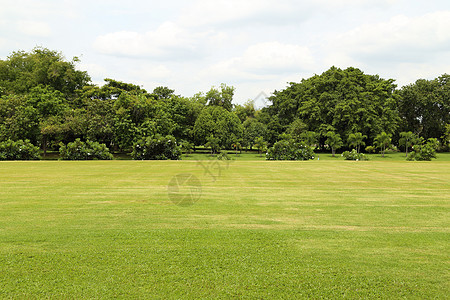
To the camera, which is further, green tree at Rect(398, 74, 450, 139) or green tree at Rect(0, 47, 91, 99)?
green tree at Rect(398, 74, 450, 139)

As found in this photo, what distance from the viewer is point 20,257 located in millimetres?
4910

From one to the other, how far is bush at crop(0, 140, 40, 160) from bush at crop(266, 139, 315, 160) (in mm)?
22253

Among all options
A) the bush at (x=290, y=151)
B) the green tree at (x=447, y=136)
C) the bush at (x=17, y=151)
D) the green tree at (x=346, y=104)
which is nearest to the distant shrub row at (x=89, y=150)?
the bush at (x=17, y=151)

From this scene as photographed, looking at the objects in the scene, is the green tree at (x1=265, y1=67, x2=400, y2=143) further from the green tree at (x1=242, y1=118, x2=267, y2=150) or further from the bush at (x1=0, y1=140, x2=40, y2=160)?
the bush at (x1=0, y1=140, x2=40, y2=160)

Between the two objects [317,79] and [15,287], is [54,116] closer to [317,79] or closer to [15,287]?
[15,287]

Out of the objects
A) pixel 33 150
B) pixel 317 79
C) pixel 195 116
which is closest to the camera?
pixel 33 150

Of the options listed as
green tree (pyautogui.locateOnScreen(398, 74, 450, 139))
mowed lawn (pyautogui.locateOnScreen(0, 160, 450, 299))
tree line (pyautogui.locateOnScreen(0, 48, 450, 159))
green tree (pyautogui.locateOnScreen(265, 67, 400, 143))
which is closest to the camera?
mowed lawn (pyautogui.locateOnScreen(0, 160, 450, 299))

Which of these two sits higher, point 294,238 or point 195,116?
point 195,116

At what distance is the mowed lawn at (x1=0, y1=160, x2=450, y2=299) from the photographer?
411cm

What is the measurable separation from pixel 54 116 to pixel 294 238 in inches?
1420

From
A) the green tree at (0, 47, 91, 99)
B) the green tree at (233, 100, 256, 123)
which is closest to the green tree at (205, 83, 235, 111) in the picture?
the green tree at (233, 100, 256, 123)

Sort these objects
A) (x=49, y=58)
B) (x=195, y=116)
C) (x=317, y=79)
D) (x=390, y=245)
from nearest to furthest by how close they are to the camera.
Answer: (x=390, y=245), (x=49, y=58), (x=317, y=79), (x=195, y=116)

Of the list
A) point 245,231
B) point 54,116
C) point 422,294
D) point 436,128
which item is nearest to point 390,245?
point 422,294

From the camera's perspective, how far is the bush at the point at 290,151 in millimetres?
30828
